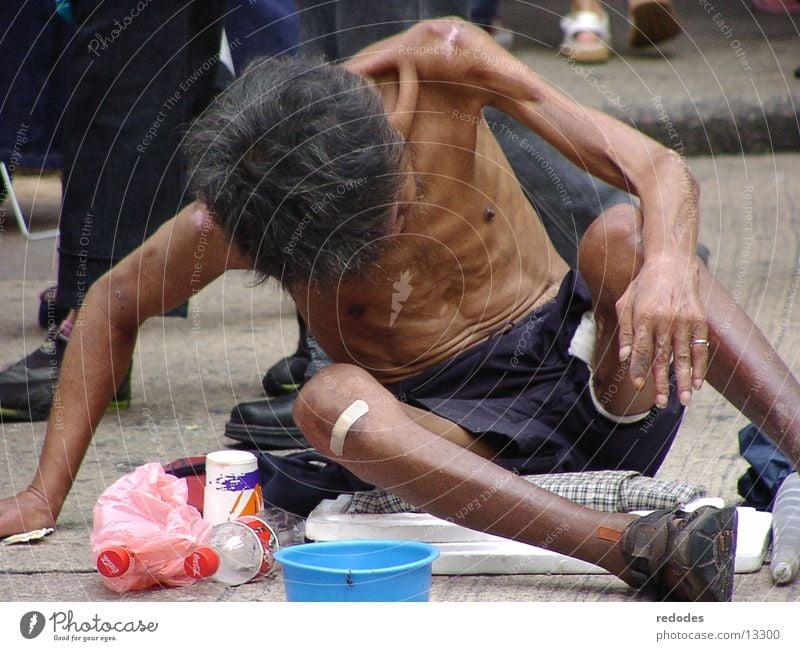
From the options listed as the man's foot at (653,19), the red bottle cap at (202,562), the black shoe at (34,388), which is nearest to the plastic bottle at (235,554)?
the red bottle cap at (202,562)

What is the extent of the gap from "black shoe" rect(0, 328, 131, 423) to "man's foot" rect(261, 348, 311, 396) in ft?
0.88

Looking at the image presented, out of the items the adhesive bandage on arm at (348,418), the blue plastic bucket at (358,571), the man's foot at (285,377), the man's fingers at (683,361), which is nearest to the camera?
the blue plastic bucket at (358,571)

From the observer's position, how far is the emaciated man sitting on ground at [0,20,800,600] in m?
1.44

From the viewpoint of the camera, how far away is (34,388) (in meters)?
2.32

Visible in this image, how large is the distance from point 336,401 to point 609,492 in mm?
379

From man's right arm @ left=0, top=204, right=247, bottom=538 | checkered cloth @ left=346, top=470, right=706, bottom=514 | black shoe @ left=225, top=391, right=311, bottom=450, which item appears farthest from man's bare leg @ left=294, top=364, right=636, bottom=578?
black shoe @ left=225, top=391, right=311, bottom=450

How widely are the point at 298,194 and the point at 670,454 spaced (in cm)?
87

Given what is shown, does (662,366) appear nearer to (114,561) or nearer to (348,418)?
(348,418)

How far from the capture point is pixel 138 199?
2367 millimetres

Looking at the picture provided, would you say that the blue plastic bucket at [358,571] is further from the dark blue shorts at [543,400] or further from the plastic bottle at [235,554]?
the dark blue shorts at [543,400]

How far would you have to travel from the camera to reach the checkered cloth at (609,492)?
156 centimetres

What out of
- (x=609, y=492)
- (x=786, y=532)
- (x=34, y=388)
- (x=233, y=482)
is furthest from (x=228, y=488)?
(x=34, y=388)

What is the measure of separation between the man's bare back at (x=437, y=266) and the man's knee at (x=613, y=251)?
20cm
